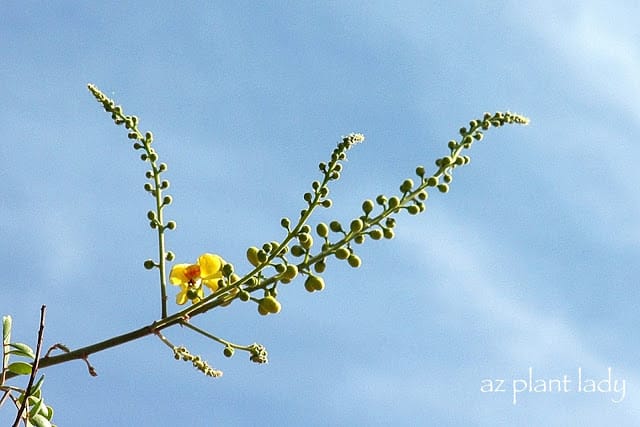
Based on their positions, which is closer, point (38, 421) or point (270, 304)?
point (270, 304)

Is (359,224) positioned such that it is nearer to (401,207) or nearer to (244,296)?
(401,207)

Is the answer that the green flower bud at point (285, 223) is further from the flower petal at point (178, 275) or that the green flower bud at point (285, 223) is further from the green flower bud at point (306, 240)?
the flower petal at point (178, 275)

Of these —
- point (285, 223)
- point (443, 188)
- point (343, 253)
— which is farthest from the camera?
point (443, 188)

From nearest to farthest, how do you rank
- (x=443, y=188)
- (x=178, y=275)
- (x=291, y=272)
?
(x=291, y=272) → (x=443, y=188) → (x=178, y=275)

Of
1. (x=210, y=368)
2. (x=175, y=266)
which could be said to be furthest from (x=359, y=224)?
(x=175, y=266)

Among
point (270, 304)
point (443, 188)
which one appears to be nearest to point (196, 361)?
point (270, 304)

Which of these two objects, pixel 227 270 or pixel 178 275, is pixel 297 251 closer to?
pixel 227 270

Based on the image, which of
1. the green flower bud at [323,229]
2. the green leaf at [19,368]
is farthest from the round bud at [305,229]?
the green leaf at [19,368]
